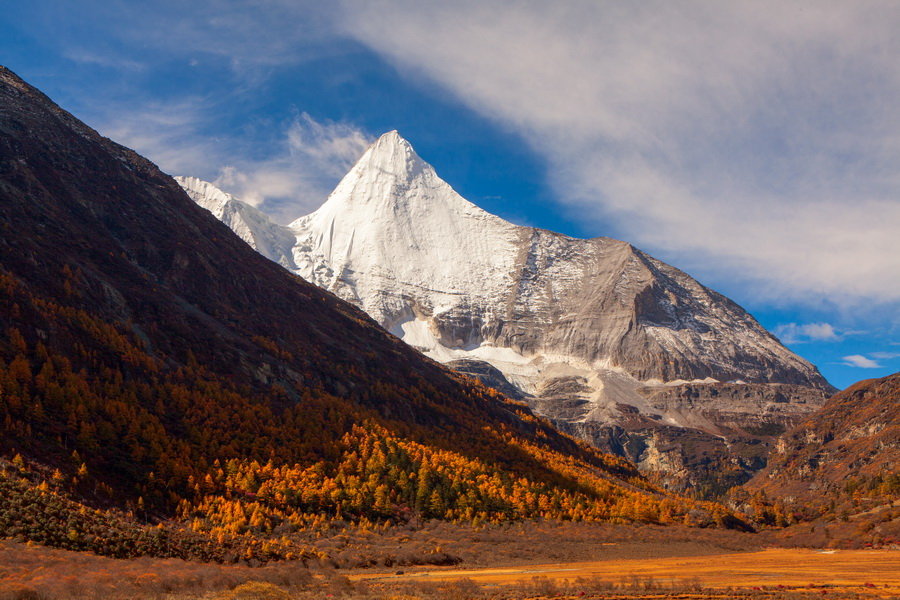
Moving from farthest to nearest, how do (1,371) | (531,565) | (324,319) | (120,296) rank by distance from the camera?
(324,319), (120,296), (1,371), (531,565)

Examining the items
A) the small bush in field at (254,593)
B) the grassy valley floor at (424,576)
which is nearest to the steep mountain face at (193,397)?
the grassy valley floor at (424,576)

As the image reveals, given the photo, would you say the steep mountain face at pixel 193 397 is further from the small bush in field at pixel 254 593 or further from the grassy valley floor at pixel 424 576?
the small bush in field at pixel 254 593

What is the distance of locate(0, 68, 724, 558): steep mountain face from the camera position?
69.4m

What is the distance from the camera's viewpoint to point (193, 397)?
9562 centimetres

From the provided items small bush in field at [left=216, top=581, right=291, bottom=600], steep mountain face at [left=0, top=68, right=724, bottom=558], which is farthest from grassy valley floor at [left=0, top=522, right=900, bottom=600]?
steep mountain face at [left=0, top=68, right=724, bottom=558]

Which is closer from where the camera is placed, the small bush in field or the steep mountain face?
the small bush in field

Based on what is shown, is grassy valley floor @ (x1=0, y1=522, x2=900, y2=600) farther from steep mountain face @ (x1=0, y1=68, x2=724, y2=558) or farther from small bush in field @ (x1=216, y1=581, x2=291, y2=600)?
steep mountain face @ (x1=0, y1=68, x2=724, y2=558)

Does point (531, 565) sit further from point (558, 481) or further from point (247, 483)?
point (558, 481)

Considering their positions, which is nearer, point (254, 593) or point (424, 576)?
point (254, 593)

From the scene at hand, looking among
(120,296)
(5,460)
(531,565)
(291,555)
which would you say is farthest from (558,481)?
(5,460)

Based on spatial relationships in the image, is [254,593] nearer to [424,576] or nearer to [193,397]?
[424,576]

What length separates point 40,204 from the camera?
395ft

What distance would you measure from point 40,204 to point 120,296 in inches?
1065

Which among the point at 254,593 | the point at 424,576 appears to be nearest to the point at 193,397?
the point at 424,576
